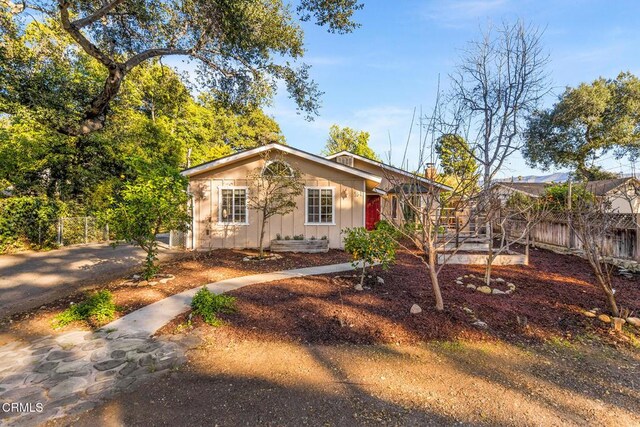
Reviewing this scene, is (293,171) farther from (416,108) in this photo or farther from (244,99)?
(416,108)

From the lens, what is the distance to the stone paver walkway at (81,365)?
2.81 m

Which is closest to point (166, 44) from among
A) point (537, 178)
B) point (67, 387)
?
point (67, 387)

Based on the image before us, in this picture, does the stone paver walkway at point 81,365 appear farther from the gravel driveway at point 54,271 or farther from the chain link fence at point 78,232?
the chain link fence at point 78,232

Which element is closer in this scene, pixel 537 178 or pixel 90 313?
pixel 90 313

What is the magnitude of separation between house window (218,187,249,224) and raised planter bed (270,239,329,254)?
177cm

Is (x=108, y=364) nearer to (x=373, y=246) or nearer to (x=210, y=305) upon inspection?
(x=210, y=305)

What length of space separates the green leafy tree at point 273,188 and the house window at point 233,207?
39 centimetres

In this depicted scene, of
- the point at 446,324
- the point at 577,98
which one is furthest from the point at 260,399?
the point at 577,98

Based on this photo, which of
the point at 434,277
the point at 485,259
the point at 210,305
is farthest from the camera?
the point at 485,259

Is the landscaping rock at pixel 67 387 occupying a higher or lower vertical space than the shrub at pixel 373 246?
lower

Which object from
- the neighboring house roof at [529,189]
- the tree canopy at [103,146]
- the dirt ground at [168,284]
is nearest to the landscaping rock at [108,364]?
the dirt ground at [168,284]

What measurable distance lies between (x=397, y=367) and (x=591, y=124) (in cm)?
3208

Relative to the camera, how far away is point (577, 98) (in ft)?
78.3

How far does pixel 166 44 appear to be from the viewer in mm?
9945
